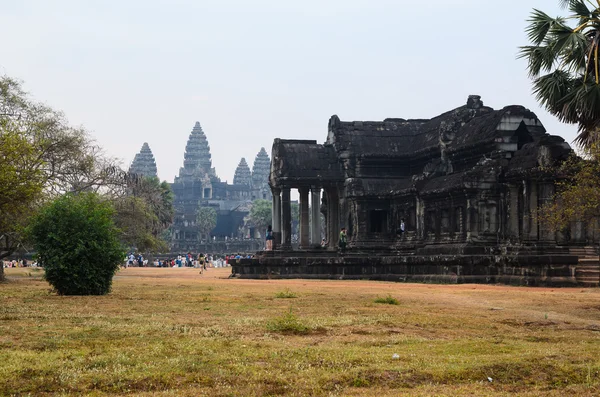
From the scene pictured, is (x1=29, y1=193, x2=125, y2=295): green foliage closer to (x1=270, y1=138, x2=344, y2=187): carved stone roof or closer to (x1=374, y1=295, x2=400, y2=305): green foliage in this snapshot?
(x1=374, y1=295, x2=400, y2=305): green foliage

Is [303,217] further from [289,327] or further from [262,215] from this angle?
[262,215]

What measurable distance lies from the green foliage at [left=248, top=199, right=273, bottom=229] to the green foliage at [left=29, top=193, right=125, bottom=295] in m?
143

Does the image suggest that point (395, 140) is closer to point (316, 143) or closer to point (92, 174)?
point (316, 143)

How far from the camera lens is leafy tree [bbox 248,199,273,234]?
17262 centimetres

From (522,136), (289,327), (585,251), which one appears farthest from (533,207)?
(289,327)

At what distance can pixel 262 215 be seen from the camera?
174000 mm

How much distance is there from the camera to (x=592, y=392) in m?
10.4

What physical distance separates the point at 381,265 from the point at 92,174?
13.6m

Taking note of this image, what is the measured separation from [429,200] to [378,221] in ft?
19.1

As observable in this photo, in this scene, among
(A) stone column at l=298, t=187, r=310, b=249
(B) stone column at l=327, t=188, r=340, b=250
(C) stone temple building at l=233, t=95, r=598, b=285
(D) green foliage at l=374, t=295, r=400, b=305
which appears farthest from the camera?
(B) stone column at l=327, t=188, r=340, b=250

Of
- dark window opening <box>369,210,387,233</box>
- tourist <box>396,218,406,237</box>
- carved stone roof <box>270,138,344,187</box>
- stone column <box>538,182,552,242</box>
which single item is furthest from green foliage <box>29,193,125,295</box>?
dark window opening <box>369,210,387,233</box>

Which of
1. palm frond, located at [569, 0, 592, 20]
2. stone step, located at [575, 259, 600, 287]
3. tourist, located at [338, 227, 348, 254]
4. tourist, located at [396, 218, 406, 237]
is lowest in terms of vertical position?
stone step, located at [575, 259, 600, 287]

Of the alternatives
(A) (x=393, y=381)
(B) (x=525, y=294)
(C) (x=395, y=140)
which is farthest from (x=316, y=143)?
(A) (x=393, y=381)

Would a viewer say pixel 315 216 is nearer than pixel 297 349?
No
